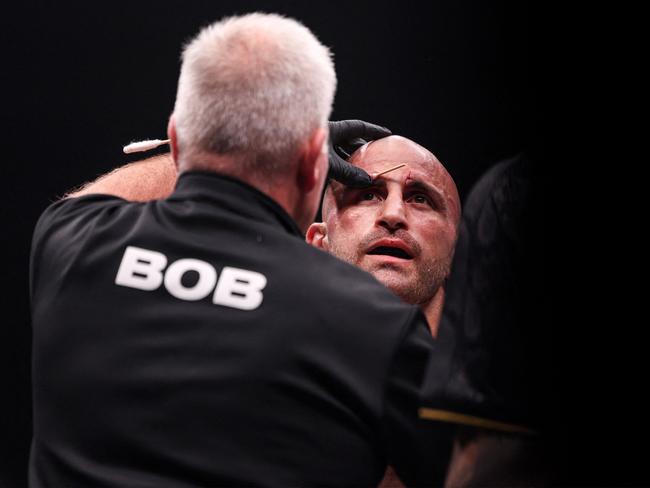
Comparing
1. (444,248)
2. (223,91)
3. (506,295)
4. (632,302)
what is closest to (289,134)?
(223,91)

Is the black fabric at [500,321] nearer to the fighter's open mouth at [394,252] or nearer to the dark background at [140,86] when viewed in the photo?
the fighter's open mouth at [394,252]

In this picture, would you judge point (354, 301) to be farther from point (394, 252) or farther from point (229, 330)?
point (394, 252)

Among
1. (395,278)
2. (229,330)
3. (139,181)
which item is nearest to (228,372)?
(229,330)

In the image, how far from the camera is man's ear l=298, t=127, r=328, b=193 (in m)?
1.06

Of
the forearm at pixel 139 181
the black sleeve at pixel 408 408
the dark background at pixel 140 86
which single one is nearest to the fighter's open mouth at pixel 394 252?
the dark background at pixel 140 86

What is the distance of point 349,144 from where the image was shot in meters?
2.13

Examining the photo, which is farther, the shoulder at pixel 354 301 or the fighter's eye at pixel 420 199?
the fighter's eye at pixel 420 199

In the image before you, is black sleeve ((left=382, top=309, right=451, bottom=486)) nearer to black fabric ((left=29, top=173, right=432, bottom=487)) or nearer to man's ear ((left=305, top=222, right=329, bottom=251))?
black fabric ((left=29, top=173, right=432, bottom=487))

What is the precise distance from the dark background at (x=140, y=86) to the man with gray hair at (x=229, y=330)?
51.2 inches

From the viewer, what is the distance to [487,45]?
7.41 ft

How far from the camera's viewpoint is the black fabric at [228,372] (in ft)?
3.07

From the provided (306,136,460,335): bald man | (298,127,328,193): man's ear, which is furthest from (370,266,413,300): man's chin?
(298,127,328,193): man's ear

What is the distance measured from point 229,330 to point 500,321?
290mm

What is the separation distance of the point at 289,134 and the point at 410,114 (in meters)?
1.38
